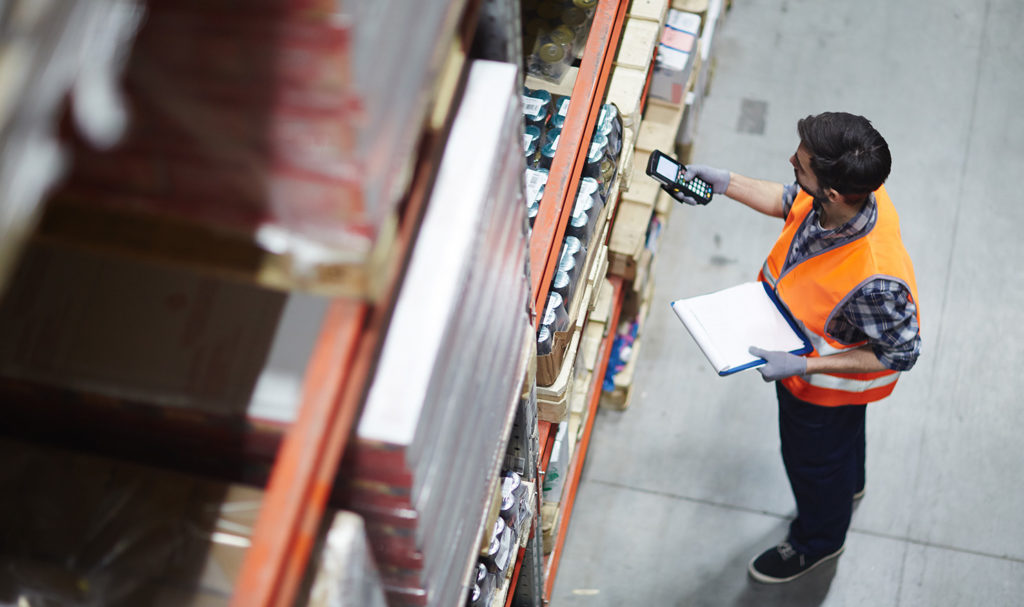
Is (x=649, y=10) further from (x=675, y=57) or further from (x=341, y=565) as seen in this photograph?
(x=341, y=565)

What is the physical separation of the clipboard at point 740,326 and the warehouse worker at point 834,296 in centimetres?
6

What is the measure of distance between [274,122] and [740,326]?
2845 mm

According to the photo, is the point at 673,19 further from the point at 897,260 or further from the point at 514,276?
the point at 514,276

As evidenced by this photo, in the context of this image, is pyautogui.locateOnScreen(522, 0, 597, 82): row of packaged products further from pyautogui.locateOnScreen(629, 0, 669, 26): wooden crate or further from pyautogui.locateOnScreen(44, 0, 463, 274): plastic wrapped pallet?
pyautogui.locateOnScreen(44, 0, 463, 274): plastic wrapped pallet

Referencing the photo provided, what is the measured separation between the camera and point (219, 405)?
165cm

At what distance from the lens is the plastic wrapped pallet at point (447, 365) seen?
1.67 metres

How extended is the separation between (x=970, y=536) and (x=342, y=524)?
411 cm

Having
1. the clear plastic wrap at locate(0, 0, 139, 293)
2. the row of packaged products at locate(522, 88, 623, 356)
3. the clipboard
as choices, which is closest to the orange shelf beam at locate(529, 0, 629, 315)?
the row of packaged products at locate(522, 88, 623, 356)

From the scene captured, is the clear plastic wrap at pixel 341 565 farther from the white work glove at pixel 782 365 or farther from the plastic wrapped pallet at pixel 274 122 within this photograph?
the white work glove at pixel 782 365

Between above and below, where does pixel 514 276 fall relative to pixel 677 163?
below

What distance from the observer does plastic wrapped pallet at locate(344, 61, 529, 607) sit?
1.67m

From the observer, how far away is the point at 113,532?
1807 millimetres

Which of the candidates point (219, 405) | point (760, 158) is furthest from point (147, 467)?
point (760, 158)

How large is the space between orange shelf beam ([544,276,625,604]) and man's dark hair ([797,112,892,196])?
1617 millimetres
